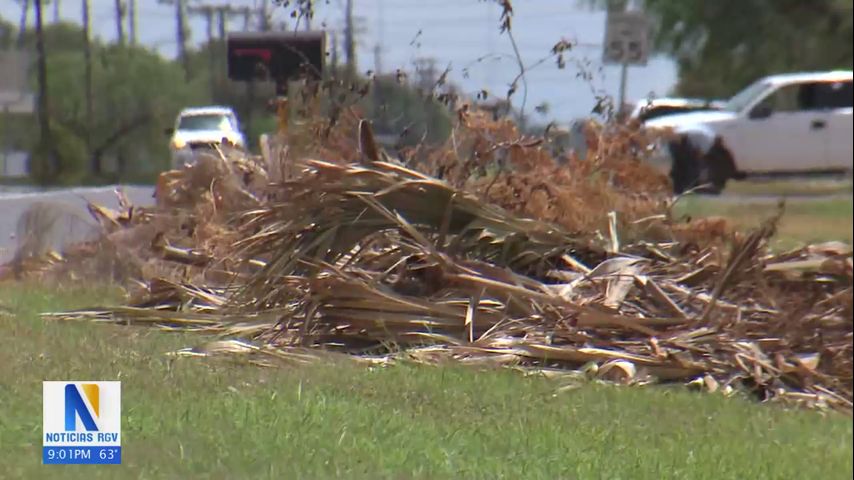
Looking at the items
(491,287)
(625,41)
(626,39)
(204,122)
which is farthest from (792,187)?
(491,287)

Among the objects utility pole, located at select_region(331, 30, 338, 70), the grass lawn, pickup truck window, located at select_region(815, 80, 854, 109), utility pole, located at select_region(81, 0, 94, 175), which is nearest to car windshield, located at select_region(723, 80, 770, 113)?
pickup truck window, located at select_region(815, 80, 854, 109)

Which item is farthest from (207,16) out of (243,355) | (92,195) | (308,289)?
(243,355)

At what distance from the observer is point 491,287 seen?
8.61 metres

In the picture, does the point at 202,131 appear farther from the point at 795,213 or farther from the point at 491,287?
the point at 491,287

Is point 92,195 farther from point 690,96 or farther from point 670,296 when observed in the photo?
point 690,96

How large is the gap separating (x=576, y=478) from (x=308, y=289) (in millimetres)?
3046

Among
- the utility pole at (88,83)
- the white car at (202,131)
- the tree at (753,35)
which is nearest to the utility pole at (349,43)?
the white car at (202,131)

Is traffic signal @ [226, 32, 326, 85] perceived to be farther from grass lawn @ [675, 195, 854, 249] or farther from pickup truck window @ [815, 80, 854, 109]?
pickup truck window @ [815, 80, 854, 109]

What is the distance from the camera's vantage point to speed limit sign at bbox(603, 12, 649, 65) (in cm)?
1355

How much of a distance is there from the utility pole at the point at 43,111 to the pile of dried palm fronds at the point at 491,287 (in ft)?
26.0

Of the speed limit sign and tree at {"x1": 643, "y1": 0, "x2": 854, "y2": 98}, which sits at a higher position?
the speed limit sign

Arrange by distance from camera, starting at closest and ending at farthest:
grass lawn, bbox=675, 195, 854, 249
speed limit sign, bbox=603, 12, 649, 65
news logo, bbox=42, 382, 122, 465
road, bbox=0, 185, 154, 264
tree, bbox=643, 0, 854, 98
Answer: news logo, bbox=42, 382, 122, 465 < road, bbox=0, 185, 154, 264 < grass lawn, bbox=675, 195, 854, 249 < speed limit sign, bbox=603, 12, 649, 65 < tree, bbox=643, 0, 854, 98

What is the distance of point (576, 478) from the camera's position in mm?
5727

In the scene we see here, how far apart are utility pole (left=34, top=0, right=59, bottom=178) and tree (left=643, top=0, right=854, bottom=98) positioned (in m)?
11.8
